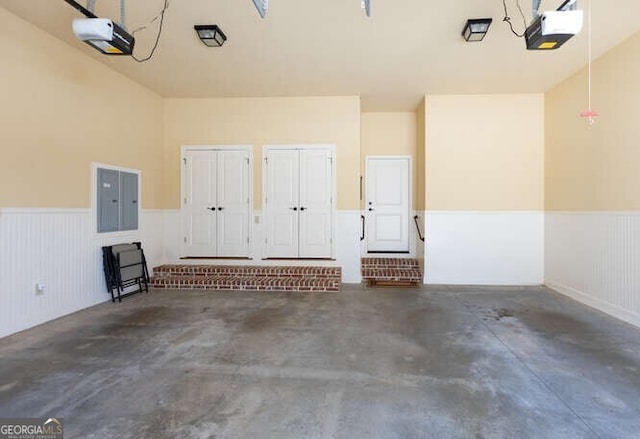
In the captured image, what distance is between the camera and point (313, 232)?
235 inches

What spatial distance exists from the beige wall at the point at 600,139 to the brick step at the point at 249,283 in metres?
3.74

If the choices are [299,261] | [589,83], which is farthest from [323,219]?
[589,83]

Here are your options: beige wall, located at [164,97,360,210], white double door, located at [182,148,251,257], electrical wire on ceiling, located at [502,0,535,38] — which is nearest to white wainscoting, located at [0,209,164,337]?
white double door, located at [182,148,251,257]

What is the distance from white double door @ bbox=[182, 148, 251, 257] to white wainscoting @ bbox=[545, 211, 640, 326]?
5.11 metres

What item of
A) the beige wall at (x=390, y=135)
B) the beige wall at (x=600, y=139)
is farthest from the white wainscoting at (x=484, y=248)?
the beige wall at (x=390, y=135)

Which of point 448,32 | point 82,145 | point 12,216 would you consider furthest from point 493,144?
point 12,216

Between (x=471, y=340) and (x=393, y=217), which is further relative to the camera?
(x=393, y=217)

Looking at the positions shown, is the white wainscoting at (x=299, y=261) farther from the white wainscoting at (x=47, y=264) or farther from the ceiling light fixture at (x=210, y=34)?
the ceiling light fixture at (x=210, y=34)

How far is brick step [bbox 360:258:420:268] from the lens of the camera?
241 inches

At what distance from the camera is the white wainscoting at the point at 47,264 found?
339 centimetres

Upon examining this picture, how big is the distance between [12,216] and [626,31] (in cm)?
685

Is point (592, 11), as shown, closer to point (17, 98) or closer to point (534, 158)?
point (534, 158)

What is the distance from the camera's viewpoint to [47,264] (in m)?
3.79

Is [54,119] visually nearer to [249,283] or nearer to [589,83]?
[249,283]
